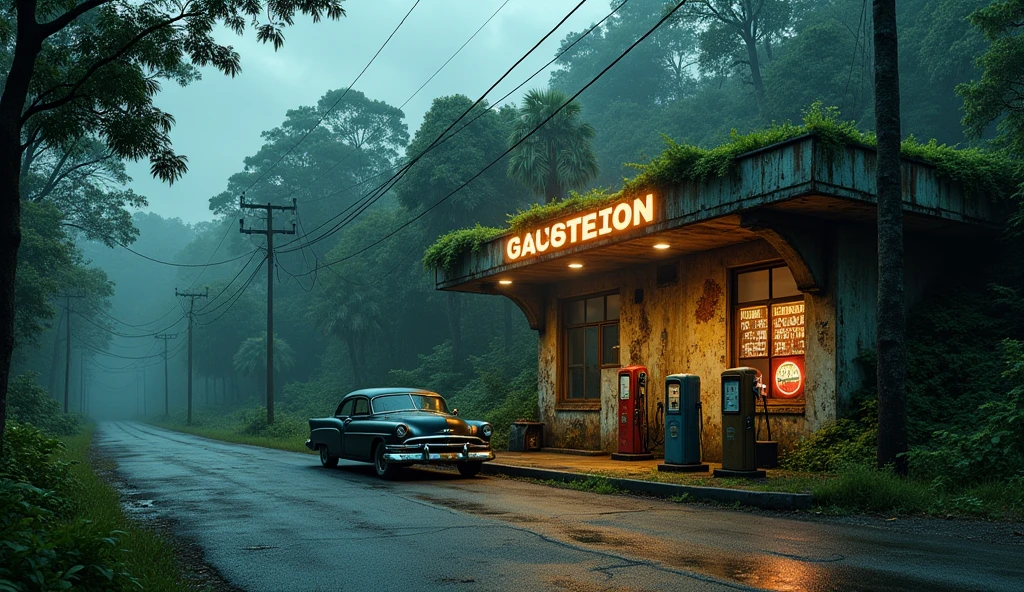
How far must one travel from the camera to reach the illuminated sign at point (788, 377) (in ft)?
50.9

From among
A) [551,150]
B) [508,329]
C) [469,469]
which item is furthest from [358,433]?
[508,329]

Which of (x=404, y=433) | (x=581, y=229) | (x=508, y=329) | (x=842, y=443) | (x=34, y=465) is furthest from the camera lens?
(x=508, y=329)

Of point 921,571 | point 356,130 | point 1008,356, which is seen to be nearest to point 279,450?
point 1008,356

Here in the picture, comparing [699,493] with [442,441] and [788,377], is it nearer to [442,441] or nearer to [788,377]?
[788,377]

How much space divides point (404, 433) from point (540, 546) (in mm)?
7617

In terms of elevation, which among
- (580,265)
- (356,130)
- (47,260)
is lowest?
(580,265)

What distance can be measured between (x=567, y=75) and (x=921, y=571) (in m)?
83.7

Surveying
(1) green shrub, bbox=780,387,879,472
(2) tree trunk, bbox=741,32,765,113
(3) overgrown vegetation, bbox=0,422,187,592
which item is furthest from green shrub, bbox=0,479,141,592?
(2) tree trunk, bbox=741,32,765,113

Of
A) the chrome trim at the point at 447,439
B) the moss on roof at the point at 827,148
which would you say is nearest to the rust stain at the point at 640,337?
the moss on roof at the point at 827,148

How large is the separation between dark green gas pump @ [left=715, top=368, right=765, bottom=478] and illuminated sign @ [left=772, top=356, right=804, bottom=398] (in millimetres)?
2550

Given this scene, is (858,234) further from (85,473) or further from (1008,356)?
(85,473)

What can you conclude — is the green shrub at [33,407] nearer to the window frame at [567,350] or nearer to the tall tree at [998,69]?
the window frame at [567,350]

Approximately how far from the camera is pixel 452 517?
9898 millimetres

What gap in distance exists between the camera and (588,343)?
21578 millimetres
